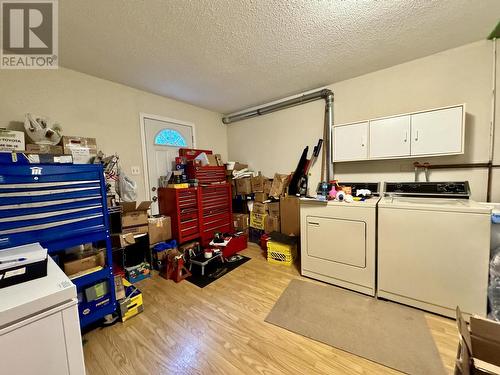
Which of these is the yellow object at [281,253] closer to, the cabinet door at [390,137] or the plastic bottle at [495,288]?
the cabinet door at [390,137]

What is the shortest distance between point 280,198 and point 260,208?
43 centimetres

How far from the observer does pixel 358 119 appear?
263 cm

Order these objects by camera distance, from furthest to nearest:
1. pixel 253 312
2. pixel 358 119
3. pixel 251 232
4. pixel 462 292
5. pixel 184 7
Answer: pixel 251 232 → pixel 358 119 → pixel 253 312 → pixel 462 292 → pixel 184 7

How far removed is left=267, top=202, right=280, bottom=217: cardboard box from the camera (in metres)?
3.15

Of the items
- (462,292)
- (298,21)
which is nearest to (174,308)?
(462,292)

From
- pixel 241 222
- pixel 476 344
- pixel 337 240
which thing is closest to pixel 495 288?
pixel 476 344

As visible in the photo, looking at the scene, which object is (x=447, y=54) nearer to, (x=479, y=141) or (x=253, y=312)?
(x=479, y=141)

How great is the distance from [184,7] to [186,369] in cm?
249

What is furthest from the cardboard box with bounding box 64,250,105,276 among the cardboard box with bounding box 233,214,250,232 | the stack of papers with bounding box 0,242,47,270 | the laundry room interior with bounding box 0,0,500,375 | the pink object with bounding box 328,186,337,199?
the pink object with bounding box 328,186,337,199

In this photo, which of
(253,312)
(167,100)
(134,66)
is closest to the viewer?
(253,312)

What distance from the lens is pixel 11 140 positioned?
1536 millimetres

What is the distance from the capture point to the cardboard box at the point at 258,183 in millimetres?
3406

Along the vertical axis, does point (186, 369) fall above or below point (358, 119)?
below

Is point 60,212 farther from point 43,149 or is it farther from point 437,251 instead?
point 437,251
